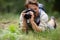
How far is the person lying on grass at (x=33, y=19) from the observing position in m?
5.61

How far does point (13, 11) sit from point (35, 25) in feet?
19.8

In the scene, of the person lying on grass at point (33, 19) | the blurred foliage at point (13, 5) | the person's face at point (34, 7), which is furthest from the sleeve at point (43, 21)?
the blurred foliage at point (13, 5)

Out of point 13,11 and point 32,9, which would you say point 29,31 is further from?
point 13,11

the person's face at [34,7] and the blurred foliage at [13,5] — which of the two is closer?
the person's face at [34,7]

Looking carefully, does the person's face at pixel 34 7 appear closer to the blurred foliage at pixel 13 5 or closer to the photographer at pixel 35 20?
the photographer at pixel 35 20

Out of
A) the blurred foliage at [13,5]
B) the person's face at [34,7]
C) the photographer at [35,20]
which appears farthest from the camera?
the blurred foliage at [13,5]

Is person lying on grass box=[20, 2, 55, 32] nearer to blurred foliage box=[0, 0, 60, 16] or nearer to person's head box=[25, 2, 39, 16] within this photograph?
person's head box=[25, 2, 39, 16]

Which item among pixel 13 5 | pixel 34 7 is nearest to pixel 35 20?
pixel 34 7

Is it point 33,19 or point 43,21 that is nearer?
point 33,19

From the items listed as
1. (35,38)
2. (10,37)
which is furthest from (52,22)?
(10,37)

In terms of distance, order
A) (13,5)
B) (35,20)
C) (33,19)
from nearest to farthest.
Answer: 1. (33,19)
2. (35,20)
3. (13,5)

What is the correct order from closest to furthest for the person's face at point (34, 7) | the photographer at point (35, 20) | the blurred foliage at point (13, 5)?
1. the photographer at point (35, 20)
2. the person's face at point (34, 7)
3. the blurred foliage at point (13, 5)

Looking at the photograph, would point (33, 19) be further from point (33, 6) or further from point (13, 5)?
point (13, 5)

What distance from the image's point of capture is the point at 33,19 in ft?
18.5
